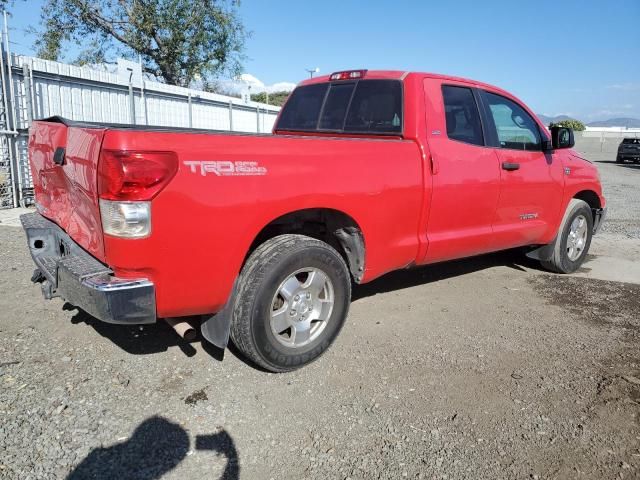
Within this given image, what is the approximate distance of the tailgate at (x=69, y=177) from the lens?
2693 mm

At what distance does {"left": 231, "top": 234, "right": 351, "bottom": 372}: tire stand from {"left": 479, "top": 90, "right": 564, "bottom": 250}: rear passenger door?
1.99 metres

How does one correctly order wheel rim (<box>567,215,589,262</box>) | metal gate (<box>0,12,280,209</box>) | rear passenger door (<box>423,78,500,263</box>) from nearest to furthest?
1. rear passenger door (<box>423,78,500,263</box>)
2. wheel rim (<box>567,215,589,262</box>)
3. metal gate (<box>0,12,280,209</box>)

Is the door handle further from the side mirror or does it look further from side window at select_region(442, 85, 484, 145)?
the side mirror

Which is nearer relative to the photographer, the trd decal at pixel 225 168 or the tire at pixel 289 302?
the trd decal at pixel 225 168

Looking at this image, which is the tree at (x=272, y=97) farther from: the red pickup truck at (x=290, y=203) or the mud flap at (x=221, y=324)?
the mud flap at (x=221, y=324)

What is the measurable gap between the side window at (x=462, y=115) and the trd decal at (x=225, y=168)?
197cm

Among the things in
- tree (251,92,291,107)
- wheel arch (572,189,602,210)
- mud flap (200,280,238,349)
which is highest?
tree (251,92,291,107)

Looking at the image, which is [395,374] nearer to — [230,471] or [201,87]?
[230,471]

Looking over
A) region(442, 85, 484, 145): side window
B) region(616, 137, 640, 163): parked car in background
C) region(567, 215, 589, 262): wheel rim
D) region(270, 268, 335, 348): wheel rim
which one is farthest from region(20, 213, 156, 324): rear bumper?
region(616, 137, 640, 163): parked car in background

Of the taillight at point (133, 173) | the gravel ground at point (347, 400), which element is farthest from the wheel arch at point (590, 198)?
the taillight at point (133, 173)

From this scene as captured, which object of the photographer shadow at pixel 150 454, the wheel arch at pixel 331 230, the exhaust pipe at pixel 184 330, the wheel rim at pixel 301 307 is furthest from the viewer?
the wheel arch at pixel 331 230

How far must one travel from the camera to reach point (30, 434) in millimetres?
2656

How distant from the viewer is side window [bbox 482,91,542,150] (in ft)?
15.6

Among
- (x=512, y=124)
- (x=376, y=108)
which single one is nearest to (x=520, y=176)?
(x=512, y=124)
